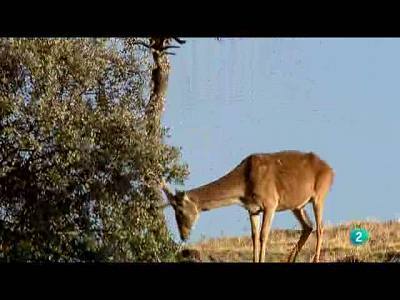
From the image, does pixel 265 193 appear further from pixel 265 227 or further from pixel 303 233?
pixel 303 233

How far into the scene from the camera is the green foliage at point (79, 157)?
5.01 m

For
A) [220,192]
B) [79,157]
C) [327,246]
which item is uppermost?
[79,157]

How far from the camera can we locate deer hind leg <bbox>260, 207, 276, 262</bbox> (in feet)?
16.4

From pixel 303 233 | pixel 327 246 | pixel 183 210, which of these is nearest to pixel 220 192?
pixel 183 210

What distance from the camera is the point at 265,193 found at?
5.09 m

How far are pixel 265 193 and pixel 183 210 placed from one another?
45cm

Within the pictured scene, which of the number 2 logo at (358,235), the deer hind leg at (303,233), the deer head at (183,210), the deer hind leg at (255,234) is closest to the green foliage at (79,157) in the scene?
the deer head at (183,210)

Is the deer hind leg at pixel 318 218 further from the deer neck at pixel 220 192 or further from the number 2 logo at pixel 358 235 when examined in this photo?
the deer neck at pixel 220 192

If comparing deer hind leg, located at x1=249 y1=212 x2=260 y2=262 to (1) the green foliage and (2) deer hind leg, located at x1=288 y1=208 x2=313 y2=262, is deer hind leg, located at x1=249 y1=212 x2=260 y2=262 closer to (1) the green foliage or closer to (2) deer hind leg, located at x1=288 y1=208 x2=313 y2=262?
(2) deer hind leg, located at x1=288 y1=208 x2=313 y2=262

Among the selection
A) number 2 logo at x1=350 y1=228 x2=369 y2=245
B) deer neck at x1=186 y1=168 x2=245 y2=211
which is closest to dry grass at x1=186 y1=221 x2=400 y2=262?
number 2 logo at x1=350 y1=228 x2=369 y2=245

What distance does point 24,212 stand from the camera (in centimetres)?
511

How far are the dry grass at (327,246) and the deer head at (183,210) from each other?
0.10m
